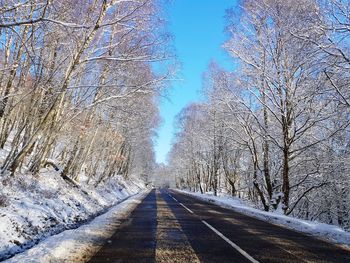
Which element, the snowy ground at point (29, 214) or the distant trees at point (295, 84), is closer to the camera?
the snowy ground at point (29, 214)

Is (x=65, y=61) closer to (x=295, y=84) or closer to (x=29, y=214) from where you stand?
(x=29, y=214)

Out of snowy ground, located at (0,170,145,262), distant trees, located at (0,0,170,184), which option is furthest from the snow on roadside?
distant trees, located at (0,0,170,184)

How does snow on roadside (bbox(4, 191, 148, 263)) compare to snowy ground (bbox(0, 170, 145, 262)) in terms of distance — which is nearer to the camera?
snow on roadside (bbox(4, 191, 148, 263))

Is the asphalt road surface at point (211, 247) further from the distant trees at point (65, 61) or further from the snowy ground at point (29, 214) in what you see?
the distant trees at point (65, 61)

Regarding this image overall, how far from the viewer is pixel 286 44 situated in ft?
54.1

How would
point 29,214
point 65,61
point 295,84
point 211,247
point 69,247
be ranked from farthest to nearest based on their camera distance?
point 295,84
point 65,61
point 29,214
point 211,247
point 69,247

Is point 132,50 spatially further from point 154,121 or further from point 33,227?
point 154,121

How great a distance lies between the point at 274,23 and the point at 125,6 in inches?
322

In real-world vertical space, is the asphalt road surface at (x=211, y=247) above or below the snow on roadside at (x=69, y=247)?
above

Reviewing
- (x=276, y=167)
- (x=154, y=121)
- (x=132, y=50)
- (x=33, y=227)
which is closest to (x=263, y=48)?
(x=132, y=50)

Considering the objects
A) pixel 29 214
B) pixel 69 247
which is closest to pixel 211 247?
pixel 69 247

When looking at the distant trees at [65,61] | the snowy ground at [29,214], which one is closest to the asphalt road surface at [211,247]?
the snowy ground at [29,214]

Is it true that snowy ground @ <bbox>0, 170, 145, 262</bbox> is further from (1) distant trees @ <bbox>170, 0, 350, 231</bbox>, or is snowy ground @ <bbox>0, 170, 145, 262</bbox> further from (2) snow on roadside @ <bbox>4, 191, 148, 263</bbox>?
(1) distant trees @ <bbox>170, 0, 350, 231</bbox>

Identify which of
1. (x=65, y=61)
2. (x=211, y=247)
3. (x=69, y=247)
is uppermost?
(x=65, y=61)
